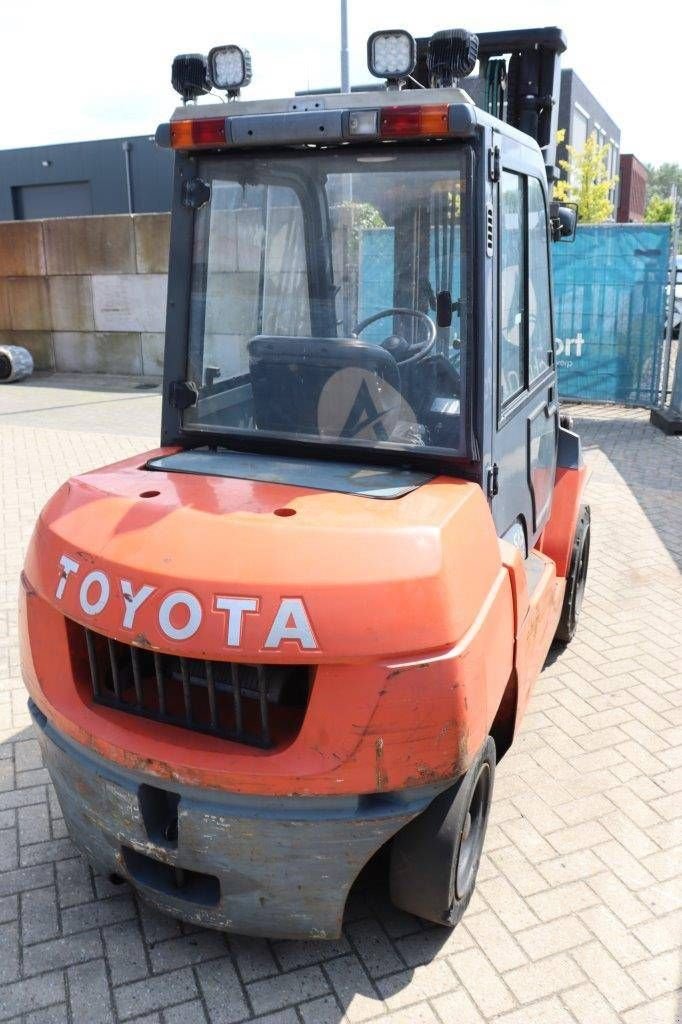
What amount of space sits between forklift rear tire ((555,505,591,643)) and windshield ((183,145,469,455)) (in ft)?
6.84

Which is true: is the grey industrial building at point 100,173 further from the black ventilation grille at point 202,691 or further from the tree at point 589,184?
the black ventilation grille at point 202,691

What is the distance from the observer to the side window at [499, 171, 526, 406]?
311 centimetres

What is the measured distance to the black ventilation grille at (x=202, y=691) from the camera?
8.26 ft

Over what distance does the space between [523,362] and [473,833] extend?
5.91 ft

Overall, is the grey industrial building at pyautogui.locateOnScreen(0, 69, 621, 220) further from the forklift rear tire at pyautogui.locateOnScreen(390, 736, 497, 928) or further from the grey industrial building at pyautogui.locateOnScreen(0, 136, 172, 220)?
the forklift rear tire at pyautogui.locateOnScreen(390, 736, 497, 928)

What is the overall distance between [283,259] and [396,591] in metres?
1.56

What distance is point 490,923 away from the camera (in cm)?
302

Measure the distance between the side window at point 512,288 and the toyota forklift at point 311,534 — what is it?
0.9 inches

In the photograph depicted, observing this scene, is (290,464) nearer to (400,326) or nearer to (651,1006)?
(400,326)

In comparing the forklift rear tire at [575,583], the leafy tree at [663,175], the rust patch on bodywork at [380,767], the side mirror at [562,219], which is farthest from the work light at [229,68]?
the leafy tree at [663,175]

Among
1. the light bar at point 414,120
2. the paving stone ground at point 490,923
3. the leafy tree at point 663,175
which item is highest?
the leafy tree at point 663,175

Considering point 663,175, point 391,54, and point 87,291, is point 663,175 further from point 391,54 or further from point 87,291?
point 391,54

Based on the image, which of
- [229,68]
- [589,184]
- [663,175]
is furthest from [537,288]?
[663,175]

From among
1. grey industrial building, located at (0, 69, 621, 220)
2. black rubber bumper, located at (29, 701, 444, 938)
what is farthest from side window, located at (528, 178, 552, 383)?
grey industrial building, located at (0, 69, 621, 220)
